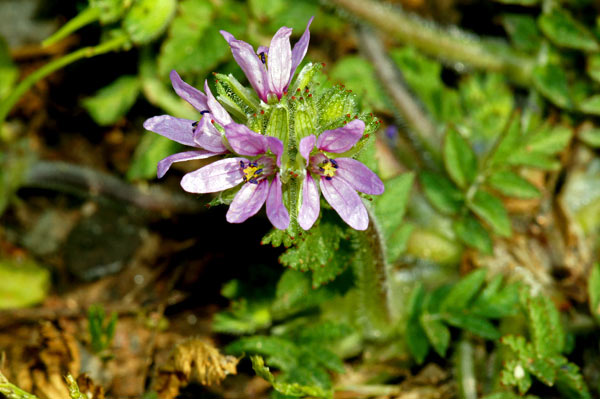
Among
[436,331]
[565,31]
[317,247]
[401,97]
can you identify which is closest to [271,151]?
[317,247]

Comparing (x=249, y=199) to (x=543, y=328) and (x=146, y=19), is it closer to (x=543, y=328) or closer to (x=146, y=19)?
(x=543, y=328)

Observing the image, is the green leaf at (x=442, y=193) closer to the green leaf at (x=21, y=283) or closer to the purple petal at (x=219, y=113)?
the purple petal at (x=219, y=113)

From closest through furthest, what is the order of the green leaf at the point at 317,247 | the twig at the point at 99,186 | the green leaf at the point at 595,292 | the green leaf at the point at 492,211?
the green leaf at the point at 317,247 < the green leaf at the point at 595,292 < the green leaf at the point at 492,211 < the twig at the point at 99,186

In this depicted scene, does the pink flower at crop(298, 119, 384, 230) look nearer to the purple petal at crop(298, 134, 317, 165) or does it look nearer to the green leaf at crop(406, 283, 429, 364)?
the purple petal at crop(298, 134, 317, 165)

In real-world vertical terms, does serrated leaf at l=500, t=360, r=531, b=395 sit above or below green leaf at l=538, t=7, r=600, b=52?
below

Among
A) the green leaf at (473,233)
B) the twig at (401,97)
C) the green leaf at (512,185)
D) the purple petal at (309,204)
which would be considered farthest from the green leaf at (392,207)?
the twig at (401,97)

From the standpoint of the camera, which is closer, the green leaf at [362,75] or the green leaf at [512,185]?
the green leaf at [512,185]

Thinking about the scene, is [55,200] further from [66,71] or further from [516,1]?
[516,1]

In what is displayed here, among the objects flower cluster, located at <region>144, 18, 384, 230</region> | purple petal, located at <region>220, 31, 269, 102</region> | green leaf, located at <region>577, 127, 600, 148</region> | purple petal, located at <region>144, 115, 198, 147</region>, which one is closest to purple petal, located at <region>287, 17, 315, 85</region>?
flower cluster, located at <region>144, 18, 384, 230</region>
